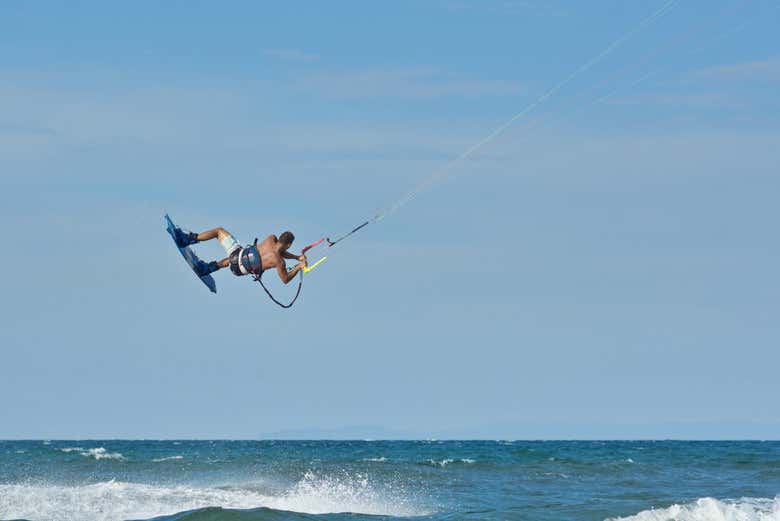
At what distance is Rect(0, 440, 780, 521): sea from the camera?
941 inches

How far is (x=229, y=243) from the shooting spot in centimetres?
1736

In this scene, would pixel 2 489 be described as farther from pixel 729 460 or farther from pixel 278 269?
pixel 729 460

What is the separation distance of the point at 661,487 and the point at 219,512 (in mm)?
16963

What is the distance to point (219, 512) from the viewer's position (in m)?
21.2

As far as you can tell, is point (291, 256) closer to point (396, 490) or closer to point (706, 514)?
point (706, 514)

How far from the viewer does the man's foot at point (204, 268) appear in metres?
17.6

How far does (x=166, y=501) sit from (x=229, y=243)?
38.6ft

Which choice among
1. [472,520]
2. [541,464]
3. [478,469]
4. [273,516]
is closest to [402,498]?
[472,520]

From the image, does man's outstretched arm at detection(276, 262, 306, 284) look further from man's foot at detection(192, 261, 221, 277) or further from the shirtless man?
man's foot at detection(192, 261, 221, 277)

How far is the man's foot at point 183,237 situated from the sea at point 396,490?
19.4ft

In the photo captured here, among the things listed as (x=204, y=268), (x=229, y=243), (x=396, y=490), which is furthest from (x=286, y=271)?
(x=396, y=490)

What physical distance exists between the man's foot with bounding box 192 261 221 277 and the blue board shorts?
39cm

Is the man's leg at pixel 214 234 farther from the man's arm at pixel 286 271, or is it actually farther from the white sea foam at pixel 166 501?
the white sea foam at pixel 166 501

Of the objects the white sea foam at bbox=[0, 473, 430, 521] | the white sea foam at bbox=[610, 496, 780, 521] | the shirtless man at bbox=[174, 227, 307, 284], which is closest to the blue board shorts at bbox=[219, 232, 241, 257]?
the shirtless man at bbox=[174, 227, 307, 284]
